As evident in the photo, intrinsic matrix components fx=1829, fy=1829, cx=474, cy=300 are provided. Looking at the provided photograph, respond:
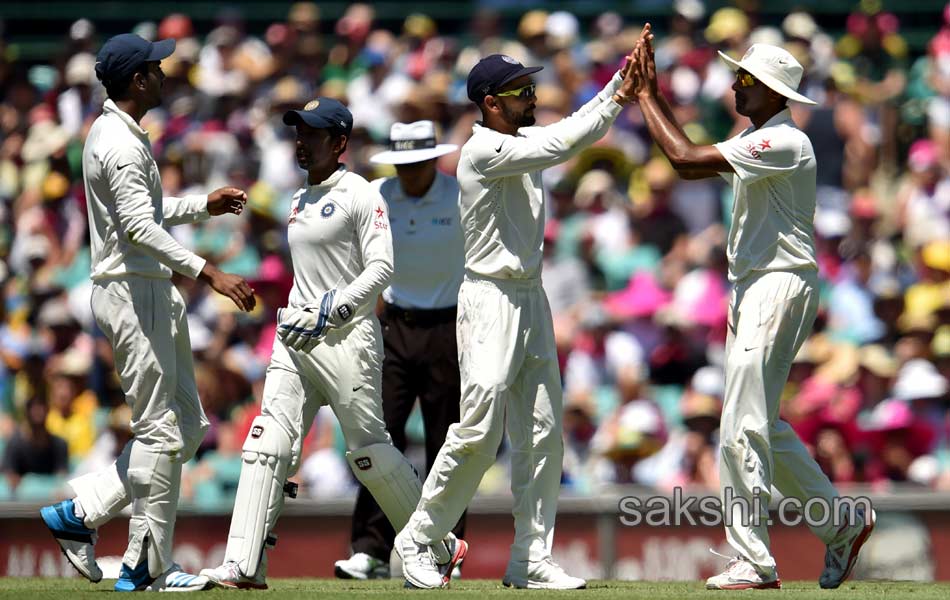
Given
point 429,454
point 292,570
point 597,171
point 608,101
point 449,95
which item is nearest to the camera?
point 608,101

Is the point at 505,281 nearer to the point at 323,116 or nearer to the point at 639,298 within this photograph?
the point at 323,116

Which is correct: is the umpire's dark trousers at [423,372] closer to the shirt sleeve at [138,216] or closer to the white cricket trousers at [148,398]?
the white cricket trousers at [148,398]

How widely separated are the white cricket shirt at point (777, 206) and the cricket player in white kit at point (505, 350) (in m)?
0.65

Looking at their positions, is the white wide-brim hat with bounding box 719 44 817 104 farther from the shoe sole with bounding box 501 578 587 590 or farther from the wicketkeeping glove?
the shoe sole with bounding box 501 578 587 590

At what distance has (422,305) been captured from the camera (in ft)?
32.3

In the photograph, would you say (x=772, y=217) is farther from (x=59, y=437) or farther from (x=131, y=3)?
(x=131, y=3)

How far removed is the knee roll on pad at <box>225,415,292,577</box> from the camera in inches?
313

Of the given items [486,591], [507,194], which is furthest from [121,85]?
[486,591]

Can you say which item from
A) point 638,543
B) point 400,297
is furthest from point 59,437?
point 638,543

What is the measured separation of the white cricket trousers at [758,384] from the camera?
774 centimetres

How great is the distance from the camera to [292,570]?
1046cm

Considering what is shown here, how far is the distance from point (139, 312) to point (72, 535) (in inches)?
42.6

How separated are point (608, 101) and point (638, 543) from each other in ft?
10.8

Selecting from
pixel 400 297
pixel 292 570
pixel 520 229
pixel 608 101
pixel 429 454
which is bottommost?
pixel 292 570
